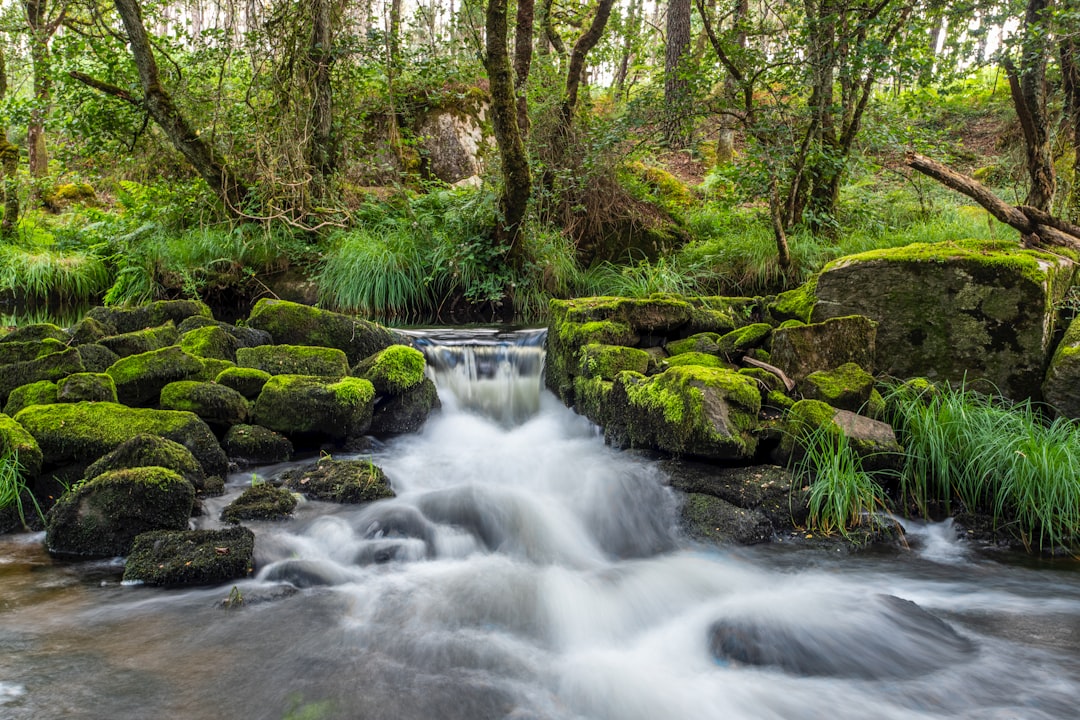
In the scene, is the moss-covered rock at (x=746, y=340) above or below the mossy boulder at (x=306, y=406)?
above

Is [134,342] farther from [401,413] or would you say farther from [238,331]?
[401,413]

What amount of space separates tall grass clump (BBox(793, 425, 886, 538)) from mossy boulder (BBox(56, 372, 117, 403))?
4.84 metres

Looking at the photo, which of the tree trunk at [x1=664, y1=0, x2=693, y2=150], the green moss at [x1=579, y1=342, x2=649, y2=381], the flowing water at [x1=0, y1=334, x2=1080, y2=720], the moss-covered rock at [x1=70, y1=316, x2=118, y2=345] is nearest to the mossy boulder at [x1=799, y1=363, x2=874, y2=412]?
the flowing water at [x1=0, y1=334, x2=1080, y2=720]

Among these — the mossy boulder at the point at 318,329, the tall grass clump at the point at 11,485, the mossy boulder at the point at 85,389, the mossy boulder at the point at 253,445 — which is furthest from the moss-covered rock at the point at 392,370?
the tall grass clump at the point at 11,485

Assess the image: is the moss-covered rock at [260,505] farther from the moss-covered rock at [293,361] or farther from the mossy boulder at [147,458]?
the moss-covered rock at [293,361]

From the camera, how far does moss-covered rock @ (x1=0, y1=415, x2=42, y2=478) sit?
400cm

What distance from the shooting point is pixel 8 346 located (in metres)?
A: 5.59

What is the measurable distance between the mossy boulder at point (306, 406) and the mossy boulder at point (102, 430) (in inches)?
21.8

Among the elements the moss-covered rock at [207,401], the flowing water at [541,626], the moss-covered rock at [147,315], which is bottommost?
the flowing water at [541,626]

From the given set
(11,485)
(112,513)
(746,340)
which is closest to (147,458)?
(112,513)

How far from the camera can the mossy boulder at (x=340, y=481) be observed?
4562mm

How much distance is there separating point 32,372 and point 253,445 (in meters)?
1.83

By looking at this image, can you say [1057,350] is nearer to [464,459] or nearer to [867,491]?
[867,491]

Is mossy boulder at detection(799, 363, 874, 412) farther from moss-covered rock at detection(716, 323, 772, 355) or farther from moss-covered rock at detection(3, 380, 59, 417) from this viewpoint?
moss-covered rock at detection(3, 380, 59, 417)
